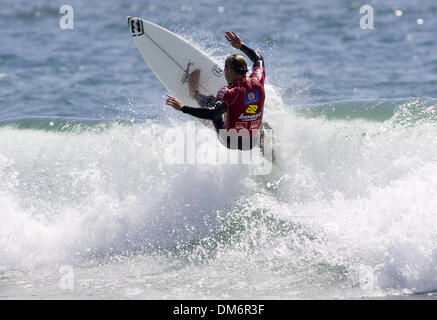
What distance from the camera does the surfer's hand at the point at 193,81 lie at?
9159 mm

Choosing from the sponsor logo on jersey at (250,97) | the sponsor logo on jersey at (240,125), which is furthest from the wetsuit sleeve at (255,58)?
the sponsor logo on jersey at (240,125)

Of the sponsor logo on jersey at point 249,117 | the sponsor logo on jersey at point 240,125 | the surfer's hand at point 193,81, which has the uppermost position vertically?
the surfer's hand at point 193,81

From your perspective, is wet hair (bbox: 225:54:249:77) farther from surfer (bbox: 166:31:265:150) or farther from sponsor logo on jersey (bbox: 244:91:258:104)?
sponsor logo on jersey (bbox: 244:91:258:104)

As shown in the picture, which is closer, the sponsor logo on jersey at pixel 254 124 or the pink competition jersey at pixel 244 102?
the pink competition jersey at pixel 244 102

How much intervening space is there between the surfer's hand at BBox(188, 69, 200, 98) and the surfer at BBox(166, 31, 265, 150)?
99 cm

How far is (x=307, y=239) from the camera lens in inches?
308

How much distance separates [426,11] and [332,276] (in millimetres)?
18364

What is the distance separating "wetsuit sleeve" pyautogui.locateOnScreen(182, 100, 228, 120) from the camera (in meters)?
7.54

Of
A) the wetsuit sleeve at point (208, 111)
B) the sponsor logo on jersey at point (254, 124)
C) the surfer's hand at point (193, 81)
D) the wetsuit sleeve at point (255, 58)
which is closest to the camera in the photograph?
the wetsuit sleeve at point (208, 111)

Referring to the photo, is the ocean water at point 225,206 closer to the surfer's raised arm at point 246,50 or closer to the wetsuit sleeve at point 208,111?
the surfer's raised arm at point 246,50

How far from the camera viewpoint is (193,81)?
9.26 m

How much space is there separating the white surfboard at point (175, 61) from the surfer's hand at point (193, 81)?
0.05 metres

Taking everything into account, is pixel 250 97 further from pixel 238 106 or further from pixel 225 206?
pixel 225 206
